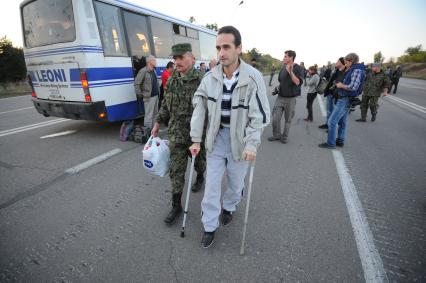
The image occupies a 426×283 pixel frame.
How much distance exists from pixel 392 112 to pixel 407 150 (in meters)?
6.07

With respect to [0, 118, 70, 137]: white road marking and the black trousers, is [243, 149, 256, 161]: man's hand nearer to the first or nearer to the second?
Result: the black trousers

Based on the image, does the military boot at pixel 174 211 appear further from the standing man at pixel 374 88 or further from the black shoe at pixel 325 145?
the standing man at pixel 374 88

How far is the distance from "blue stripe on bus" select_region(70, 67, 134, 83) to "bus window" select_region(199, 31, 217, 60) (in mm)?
4643

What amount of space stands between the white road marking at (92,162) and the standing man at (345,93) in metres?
4.64

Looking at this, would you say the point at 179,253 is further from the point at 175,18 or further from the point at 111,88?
the point at 175,18

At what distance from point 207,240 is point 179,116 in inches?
56.2

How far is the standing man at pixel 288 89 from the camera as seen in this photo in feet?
16.6

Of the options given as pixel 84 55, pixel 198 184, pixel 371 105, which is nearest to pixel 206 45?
pixel 84 55

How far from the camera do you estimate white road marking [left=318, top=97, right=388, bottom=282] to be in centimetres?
203

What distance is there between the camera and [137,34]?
6121 mm

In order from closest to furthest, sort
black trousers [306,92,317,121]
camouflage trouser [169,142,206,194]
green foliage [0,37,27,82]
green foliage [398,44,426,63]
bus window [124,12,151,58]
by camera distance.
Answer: camouflage trouser [169,142,206,194] < bus window [124,12,151,58] < black trousers [306,92,317,121] < green foliage [0,37,27,82] < green foliage [398,44,426,63]

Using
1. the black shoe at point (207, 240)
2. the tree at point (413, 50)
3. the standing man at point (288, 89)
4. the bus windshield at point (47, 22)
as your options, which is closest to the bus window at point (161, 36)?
the bus windshield at point (47, 22)

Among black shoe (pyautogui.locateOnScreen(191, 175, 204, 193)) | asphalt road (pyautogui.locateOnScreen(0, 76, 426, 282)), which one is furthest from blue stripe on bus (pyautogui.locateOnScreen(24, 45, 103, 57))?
black shoe (pyautogui.locateOnScreen(191, 175, 204, 193))

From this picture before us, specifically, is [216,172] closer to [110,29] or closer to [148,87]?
[148,87]
